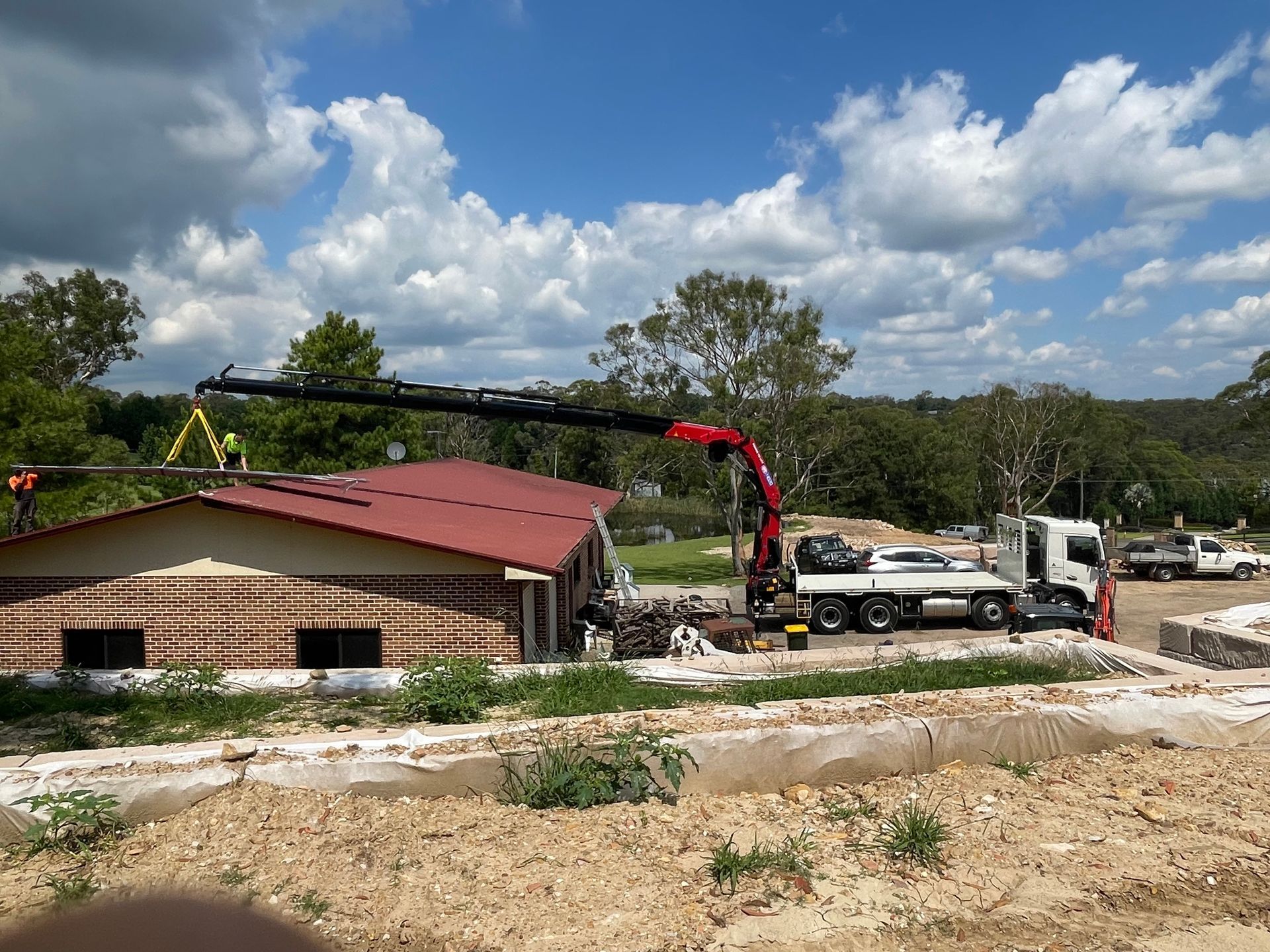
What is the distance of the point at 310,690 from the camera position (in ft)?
34.5

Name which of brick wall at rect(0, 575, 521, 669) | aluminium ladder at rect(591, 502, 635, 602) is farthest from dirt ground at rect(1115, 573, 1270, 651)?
brick wall at rect(0, 575, 521, 669)

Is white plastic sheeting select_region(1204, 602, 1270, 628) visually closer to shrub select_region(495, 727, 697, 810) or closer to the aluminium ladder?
shrub select_region(495, 727, 697, 810)

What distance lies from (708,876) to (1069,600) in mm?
17889

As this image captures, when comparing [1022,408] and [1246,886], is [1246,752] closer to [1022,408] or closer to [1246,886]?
[1246,886]

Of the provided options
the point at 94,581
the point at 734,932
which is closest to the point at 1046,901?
the point at 734,932

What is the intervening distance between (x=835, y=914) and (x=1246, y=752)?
485 cm

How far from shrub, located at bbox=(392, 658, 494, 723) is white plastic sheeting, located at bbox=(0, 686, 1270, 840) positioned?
135 centimetres

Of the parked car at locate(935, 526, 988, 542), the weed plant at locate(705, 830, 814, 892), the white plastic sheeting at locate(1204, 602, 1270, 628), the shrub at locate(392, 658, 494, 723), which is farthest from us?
the parked car at locate(935, 526, 988, 542)

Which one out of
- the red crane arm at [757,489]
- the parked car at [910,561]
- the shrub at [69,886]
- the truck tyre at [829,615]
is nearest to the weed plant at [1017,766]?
the shrub at [69,886]

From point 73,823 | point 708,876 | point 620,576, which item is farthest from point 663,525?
point 708,876

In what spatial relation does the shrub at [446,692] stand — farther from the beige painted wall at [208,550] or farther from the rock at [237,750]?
the beige painted wall at [208,550]

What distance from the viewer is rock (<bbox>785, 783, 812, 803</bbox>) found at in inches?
267

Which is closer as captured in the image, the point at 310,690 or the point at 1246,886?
the point at 1246,886

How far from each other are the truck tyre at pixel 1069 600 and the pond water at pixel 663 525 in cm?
4158
